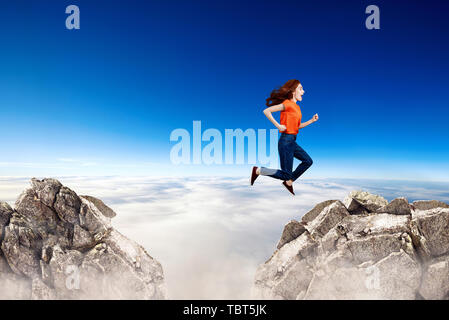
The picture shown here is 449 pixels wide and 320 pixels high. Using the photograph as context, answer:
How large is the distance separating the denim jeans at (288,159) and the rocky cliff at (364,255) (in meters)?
6.65

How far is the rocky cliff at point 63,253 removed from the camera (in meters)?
11.3

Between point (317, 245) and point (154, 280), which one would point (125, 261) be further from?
point (317, 245)

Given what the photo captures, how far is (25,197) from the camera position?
12.0 meters

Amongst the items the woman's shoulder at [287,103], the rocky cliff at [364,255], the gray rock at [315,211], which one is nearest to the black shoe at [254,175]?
the woman's shoulder at [287,103]

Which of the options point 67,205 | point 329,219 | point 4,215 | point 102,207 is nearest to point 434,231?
point 329,219

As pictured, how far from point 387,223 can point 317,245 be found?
11.1ft

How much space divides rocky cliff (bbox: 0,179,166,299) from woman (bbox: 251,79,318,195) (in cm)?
1044

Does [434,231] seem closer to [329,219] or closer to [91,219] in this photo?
[329,219]

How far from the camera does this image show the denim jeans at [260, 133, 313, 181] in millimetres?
6266

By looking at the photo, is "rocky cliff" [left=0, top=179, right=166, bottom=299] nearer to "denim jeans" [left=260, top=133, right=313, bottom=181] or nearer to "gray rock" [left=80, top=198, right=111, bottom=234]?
"gray rock" [left=80, top=198, right=111, bottom=234]

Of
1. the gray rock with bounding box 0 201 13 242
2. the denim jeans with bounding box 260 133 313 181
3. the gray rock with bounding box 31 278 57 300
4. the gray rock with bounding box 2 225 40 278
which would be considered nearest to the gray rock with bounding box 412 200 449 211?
the denim jeans with bounding box 260 133 313 181

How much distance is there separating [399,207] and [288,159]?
26.9 feet
